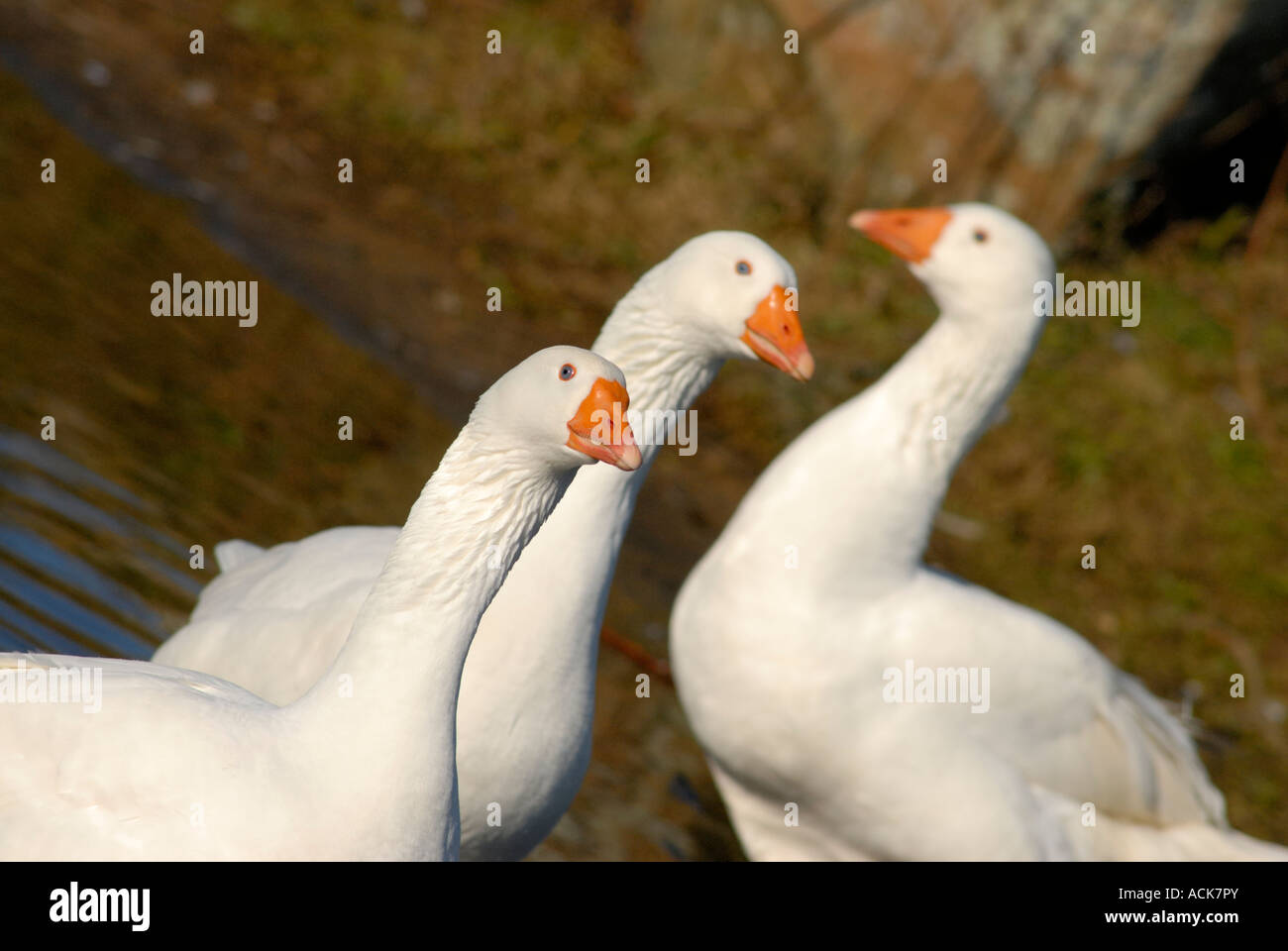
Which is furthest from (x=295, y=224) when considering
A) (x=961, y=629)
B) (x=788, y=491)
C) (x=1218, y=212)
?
(x=1218, y=212)

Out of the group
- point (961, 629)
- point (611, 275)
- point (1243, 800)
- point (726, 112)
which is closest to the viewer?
point (961, 629)

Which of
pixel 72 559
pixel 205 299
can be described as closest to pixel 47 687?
pixel 72 559

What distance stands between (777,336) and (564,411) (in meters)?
1.35

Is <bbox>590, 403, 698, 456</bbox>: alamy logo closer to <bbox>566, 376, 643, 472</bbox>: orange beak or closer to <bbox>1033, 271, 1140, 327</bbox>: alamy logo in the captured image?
<bbox>566, 376, 643, 472</bbox>: orange beak

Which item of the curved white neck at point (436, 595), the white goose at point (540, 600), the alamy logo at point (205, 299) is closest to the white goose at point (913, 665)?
the white goose at point (540, 600)

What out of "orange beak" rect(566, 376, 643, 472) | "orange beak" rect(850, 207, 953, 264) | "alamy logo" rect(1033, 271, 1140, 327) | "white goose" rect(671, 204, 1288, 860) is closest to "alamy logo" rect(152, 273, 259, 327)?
"white goose" rect(671, 204, 1288, 860)

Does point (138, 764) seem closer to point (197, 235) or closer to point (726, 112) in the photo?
point (197, 235)

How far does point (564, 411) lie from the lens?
2.97m

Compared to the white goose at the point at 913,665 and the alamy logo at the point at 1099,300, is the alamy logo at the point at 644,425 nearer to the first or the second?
the white goose at the point at 913,665

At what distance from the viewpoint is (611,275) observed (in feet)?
31.3

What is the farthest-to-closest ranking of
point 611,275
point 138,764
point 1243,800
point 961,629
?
1. point 611,275
2. point 1243,800
3. point 961,629
4. point 138,764

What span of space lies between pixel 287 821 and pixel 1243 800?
4.98m

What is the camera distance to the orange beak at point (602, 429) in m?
2.97

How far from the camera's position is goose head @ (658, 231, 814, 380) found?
13.7 ft
